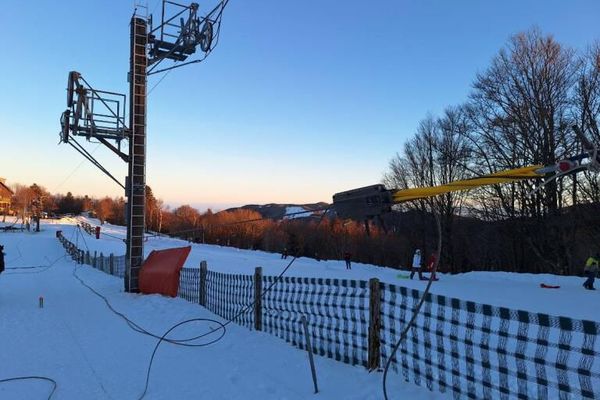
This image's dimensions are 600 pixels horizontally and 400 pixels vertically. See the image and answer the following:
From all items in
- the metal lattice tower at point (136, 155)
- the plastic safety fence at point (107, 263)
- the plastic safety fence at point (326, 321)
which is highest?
the metal lattice tower at point (136, 155)

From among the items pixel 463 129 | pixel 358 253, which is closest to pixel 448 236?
pixel 463 129

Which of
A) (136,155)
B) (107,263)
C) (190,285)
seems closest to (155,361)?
(190,285)

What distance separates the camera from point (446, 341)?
24.8 ft

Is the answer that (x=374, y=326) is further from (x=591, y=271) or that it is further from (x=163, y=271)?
(x=591, y=271)

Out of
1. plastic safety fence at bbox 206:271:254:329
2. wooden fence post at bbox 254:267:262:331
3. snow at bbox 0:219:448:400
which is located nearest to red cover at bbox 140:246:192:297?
plastic safety fence at bbox 206:271:254:329

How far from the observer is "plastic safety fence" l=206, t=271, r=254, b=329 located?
34.7 ft

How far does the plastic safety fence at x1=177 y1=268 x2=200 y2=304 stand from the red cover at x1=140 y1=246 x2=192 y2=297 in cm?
19

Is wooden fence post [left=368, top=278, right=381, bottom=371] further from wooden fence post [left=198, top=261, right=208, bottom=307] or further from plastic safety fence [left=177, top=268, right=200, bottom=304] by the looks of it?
plastic safety fence [left=177, top=268, right=200, bottom=304]

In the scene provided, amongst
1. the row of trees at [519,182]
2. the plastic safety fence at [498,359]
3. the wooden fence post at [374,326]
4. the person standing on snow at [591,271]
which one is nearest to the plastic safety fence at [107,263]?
the row of trees at [519,182]

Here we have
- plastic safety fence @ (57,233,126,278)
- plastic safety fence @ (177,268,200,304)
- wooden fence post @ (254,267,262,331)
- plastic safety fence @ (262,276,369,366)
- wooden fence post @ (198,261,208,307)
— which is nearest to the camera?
plastic safety fence @ (262,276,369,366)

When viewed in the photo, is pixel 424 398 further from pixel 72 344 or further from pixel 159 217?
pixel 159 217

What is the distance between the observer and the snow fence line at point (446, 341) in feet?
15.3

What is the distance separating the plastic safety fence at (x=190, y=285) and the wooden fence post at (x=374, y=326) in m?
7.68

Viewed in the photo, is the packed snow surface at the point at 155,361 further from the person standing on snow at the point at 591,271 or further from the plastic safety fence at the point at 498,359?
the person standing on snow at the point at 591,271
